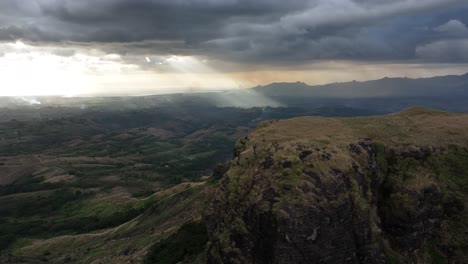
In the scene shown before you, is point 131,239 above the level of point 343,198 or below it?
below

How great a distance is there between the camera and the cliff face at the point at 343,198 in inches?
1873

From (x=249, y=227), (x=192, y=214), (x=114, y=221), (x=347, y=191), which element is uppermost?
(x=347, y=191)

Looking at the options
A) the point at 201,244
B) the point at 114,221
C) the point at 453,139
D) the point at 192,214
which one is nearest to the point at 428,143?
the point at 453,139

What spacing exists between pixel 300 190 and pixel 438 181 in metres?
24.1

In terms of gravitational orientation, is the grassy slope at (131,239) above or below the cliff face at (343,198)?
below

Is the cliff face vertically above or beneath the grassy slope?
above

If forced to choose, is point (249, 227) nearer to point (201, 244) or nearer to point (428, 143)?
point (201, 244)

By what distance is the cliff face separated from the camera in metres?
47.6

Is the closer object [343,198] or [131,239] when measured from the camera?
[343,198]

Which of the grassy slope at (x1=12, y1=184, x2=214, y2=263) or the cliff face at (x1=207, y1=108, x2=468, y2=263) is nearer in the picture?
the cliff face at (x1=207, y1=108, x2=468, y2=263)

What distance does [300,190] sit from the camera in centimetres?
4844

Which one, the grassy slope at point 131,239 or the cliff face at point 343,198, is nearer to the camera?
the cliff face at point 343,198

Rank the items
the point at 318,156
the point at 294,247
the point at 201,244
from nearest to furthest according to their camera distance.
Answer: the point at 294,247, the point at 318,156, the point at 201,244

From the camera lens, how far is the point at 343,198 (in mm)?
49438
